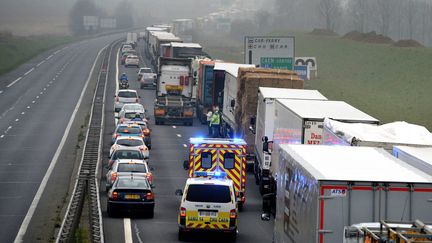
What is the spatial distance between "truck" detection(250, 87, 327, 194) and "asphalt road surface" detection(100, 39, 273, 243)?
74cm

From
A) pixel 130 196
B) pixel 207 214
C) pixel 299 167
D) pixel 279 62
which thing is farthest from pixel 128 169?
pixel 279 62

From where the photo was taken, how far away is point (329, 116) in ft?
104

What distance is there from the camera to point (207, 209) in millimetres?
28656

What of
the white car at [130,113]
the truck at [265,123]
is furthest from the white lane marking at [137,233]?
the white car at [130,113]

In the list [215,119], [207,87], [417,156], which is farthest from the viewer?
[207,87]

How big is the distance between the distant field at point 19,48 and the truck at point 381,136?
8971 centimetres

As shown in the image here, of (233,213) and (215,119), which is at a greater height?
(233,213)

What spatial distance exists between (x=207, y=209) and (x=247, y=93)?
1747 cm

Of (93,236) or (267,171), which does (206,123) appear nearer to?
(267,171)

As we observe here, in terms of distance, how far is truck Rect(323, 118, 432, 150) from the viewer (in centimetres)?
2488

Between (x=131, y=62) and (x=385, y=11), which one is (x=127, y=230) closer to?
(x=131, y=62)

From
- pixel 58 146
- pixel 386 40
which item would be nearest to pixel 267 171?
pixel 58 146

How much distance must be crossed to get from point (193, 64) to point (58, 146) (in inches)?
766

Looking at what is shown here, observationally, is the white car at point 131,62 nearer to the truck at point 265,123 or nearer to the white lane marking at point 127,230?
the truck at point 265,123
